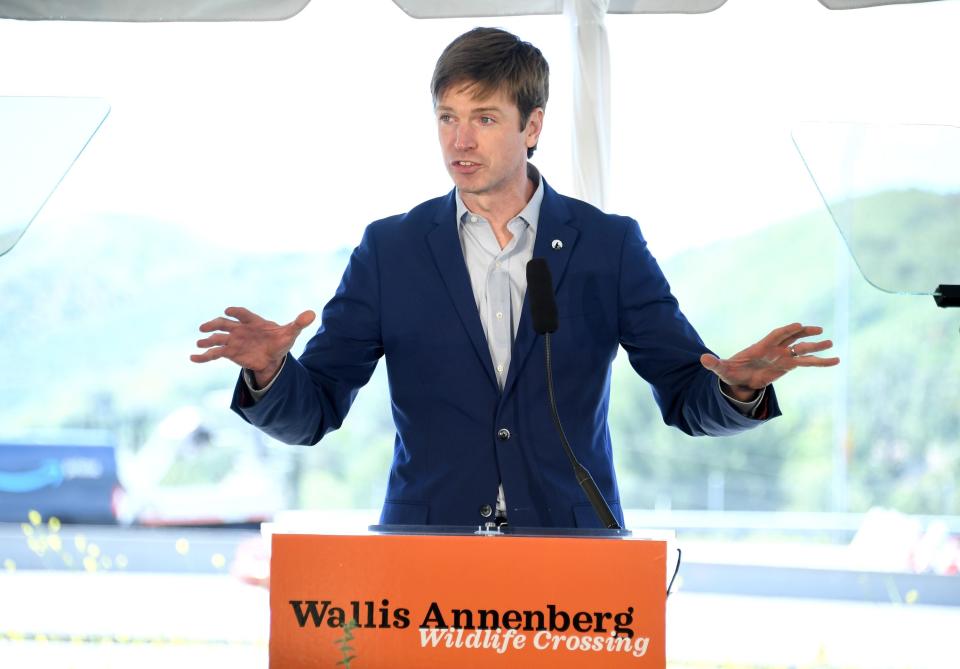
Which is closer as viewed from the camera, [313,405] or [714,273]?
[313,405]

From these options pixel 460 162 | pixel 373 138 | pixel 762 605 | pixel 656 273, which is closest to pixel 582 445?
pixel 656 273

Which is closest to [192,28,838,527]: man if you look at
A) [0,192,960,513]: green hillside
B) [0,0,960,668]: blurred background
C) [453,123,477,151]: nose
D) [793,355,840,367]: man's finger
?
[453,123,477,151]: nose

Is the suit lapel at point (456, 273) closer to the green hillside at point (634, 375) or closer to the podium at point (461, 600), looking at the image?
Result: the podium at point (461, 600)

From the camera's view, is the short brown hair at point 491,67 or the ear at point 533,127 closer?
the short brown hair at point 491,67

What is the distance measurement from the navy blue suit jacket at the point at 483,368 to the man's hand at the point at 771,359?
128 millimetres

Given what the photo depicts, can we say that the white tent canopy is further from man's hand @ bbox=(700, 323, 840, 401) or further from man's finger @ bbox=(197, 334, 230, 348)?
man's finger @ bbox=(197, 334, 230, 348)

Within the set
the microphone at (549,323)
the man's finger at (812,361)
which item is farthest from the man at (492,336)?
the microphone at (549,323)

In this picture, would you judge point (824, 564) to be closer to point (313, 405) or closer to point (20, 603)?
point (20, 603)

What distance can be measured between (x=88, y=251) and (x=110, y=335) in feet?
2.47

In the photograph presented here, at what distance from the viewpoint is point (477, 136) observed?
1.96 m

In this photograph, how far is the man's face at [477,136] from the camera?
1.96 meters

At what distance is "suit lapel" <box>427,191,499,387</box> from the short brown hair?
0.24 m

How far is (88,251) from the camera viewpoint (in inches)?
346

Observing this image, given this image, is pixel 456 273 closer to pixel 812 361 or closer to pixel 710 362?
pixel 710 362
